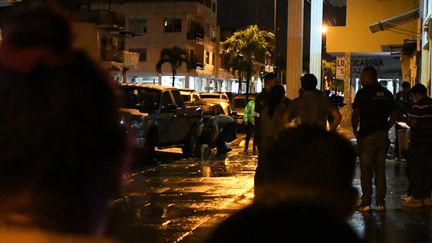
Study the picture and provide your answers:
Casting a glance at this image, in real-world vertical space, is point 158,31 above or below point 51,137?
above

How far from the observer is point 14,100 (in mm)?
1979

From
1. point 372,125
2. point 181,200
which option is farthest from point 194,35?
point 372,125

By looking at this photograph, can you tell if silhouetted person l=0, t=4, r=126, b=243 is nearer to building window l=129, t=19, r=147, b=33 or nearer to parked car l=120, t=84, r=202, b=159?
parked car l=120, t=84, r=202, b=159

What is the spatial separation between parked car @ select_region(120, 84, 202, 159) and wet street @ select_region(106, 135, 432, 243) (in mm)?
1159

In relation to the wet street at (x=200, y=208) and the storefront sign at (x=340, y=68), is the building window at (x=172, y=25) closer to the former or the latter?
the storefront sign at (x=340, y=68)

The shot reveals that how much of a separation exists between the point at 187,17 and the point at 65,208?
60.3 m

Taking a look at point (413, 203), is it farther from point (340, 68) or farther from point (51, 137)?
point (340, 68)

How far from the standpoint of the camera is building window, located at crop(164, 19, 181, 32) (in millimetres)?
61844

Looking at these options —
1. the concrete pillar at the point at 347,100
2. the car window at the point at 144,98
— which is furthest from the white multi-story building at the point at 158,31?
the car window at the point at 144,98

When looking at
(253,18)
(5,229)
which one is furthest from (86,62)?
(253,18)

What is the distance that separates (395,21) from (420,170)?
1762 centimetres

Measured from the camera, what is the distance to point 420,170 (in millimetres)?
8898

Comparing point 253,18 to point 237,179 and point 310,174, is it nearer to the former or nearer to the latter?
point 237,179

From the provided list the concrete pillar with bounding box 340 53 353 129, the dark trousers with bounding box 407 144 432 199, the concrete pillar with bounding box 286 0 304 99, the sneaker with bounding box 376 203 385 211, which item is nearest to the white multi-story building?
the concrete pillar with bounding box 340 53 353 129
